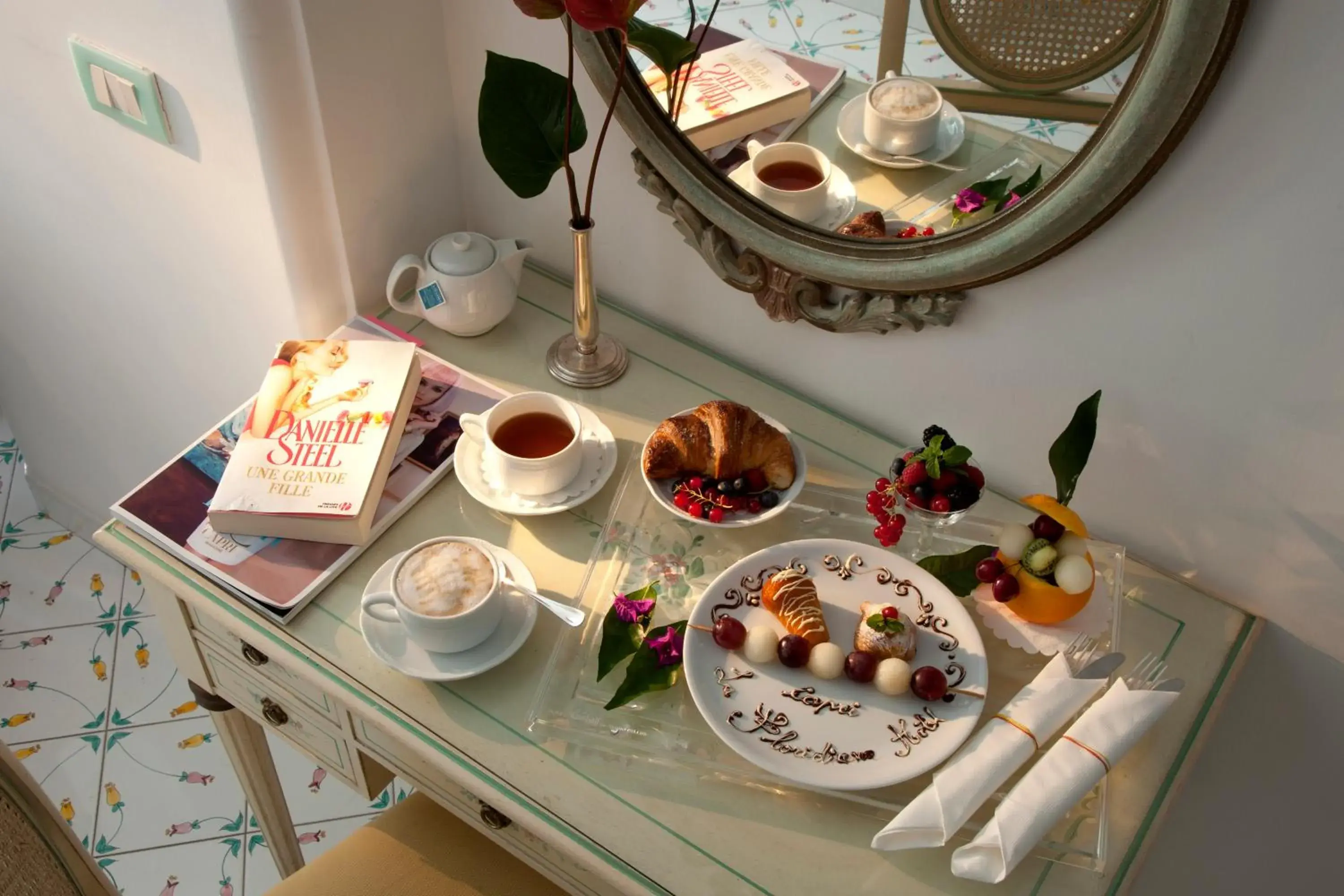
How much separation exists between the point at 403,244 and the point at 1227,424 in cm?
97

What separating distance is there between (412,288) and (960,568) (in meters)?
0.76

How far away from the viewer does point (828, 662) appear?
1046 mm

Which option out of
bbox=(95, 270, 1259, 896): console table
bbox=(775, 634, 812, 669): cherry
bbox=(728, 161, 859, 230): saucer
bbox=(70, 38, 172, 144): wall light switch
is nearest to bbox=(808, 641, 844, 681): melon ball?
bbox=(775, 634, 812, 669): cherry

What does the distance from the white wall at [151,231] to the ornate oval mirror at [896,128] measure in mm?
398

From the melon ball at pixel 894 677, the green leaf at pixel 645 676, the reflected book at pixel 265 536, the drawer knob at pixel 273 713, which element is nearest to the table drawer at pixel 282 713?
the drawer knob at pixel 273 713

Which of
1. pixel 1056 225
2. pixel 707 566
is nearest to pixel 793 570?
pixel 707 566

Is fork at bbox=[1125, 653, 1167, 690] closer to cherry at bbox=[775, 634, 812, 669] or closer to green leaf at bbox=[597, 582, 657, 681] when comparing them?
cherry at bbox=[775, 634, 812, 669]

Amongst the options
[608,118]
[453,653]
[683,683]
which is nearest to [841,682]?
[683,683]

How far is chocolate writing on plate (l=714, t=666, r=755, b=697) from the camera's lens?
3.48 ft

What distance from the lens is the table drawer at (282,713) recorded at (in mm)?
1263

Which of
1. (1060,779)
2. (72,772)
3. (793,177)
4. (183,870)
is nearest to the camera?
(1060,779)

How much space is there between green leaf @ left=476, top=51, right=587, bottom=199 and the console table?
0.83 ft

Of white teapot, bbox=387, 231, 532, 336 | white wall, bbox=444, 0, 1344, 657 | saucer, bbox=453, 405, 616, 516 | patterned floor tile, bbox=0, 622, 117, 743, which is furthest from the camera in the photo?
patterned floor tile, bbox=0, 622, 117, 743

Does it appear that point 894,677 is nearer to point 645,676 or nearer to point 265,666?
point 645,676
